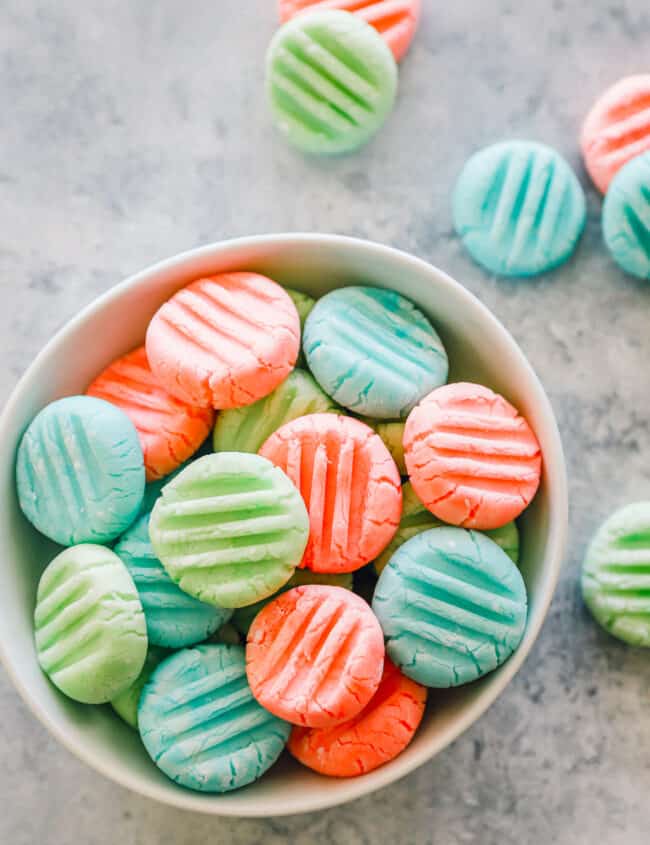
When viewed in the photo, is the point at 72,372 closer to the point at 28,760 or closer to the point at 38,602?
the point at 38,602

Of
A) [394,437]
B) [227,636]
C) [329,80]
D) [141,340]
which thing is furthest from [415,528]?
[329,80]

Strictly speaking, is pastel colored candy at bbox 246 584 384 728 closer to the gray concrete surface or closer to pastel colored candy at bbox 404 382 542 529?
pastel colored candy at bbox 404 382 542 529

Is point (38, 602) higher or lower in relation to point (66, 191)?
lower

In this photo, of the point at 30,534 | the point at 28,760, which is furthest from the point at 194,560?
the point at 28,760

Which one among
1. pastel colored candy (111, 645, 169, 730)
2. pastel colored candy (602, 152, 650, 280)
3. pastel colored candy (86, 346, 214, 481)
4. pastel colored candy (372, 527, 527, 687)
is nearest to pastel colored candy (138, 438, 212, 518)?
pastel colored candy (86, 346, 214, 481)

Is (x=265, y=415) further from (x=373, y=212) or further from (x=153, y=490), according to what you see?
(x=373, y=212)

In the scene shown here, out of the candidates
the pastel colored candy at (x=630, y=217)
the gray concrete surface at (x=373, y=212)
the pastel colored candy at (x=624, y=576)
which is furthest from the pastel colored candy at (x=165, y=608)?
the pastel colored candy at (x=630, y=217)
